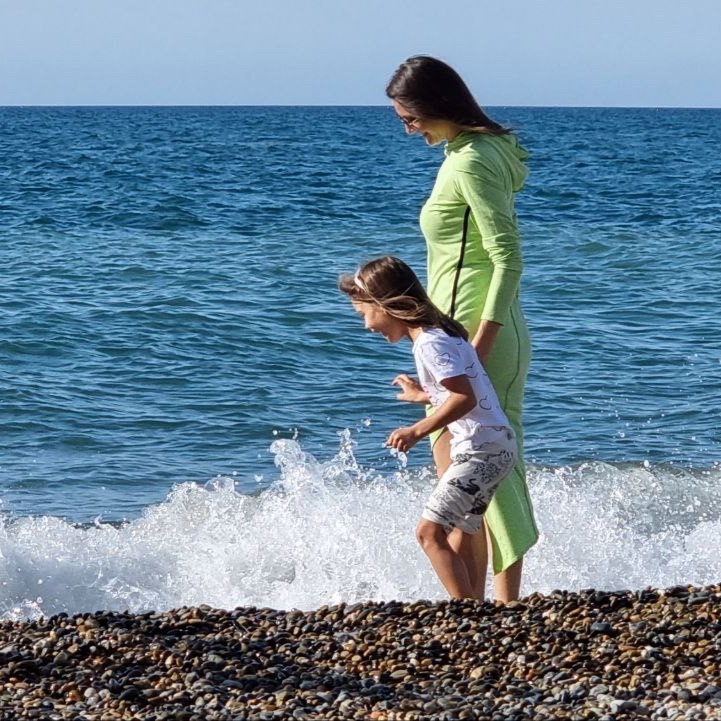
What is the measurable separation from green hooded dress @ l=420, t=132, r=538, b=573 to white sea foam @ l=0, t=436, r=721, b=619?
1874 mm

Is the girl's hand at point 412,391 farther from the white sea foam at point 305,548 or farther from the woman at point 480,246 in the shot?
the white sea foam at point 305,548

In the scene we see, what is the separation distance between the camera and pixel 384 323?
4.24 m

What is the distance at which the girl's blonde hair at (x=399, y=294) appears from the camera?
4.16 meters

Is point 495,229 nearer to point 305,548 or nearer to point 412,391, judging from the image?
point 412,391

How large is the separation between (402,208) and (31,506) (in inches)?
604

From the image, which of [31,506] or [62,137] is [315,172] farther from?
[31,506]

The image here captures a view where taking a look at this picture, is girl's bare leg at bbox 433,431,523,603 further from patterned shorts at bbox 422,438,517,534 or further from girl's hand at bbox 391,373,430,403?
girl's hand at bbox 391,373,430,403

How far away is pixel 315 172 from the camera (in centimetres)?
3053

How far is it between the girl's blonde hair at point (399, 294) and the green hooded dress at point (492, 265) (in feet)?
0.48

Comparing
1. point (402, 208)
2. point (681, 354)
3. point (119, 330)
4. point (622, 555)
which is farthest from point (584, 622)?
point (402, 208)

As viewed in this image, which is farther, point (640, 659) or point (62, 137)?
point (62, 137)

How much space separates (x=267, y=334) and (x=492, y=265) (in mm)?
7669

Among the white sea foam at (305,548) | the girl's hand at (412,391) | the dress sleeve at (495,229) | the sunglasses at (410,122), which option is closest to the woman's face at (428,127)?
the sunglasses at (410,122)

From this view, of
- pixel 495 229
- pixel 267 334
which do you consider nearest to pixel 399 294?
pixel 495 229
